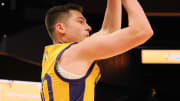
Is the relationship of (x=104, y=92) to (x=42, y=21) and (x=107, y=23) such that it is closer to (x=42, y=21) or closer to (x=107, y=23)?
(x=42, y=21)

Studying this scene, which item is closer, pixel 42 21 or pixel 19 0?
pixel 19 0

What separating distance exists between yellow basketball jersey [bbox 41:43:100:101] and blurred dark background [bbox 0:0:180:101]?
308cm

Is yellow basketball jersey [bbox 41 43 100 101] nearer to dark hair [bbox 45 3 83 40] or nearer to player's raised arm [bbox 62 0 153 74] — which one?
player's raised arm [bbox 62 0 153 74]

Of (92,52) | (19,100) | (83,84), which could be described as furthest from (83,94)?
(19,100)

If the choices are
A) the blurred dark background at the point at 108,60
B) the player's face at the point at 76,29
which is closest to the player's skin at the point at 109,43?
the player's face at the point at 76,29

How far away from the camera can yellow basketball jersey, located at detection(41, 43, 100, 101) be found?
41.4 inches

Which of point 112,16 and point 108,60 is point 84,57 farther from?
point 108,60

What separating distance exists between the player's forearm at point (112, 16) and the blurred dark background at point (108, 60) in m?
2.99

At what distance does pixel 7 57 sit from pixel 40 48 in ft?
1.87

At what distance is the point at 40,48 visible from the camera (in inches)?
181

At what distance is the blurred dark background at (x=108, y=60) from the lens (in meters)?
4.24

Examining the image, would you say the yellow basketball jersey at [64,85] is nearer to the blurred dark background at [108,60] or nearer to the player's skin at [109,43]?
the player's skin at [109,43]

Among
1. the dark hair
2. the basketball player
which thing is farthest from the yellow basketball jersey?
the dark hair

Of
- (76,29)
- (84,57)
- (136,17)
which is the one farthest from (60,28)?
(136,17)
